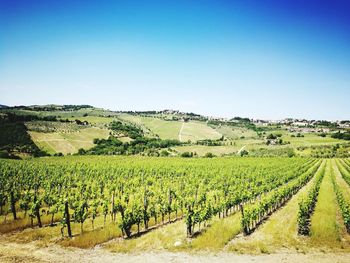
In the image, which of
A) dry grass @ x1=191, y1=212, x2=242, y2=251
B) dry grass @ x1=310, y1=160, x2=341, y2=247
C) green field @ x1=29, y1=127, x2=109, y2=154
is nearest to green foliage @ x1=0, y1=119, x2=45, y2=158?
green field @ x1=29, y1=127, x2=109, y2=154

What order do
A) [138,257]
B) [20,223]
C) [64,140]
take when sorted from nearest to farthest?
[138,257] < [20,223] < [64,140]

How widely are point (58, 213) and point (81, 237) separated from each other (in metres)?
9.70

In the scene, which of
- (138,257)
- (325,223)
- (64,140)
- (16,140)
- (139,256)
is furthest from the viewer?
(64,140)

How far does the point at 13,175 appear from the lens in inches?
2233

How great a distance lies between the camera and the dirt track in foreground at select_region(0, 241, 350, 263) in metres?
20.9

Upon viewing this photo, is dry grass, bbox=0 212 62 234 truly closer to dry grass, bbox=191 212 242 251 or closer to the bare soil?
the bare soil

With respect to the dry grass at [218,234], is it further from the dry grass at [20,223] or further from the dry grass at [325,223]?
the dry grass at [20,223]

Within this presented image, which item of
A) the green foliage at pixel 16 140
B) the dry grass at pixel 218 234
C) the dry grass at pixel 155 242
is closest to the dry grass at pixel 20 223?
the dry grass at pixel 155 242

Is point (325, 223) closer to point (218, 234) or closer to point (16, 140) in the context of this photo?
point (218, 234)

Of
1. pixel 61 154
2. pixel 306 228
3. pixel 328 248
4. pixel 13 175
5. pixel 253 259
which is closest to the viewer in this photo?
pixel 253 259

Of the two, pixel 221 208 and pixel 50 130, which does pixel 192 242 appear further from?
pixel 50 130

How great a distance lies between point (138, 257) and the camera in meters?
21.6

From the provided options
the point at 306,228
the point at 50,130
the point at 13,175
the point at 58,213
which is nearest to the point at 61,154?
the point at 50,130

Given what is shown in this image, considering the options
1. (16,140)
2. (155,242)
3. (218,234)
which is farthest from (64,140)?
(218,234)
